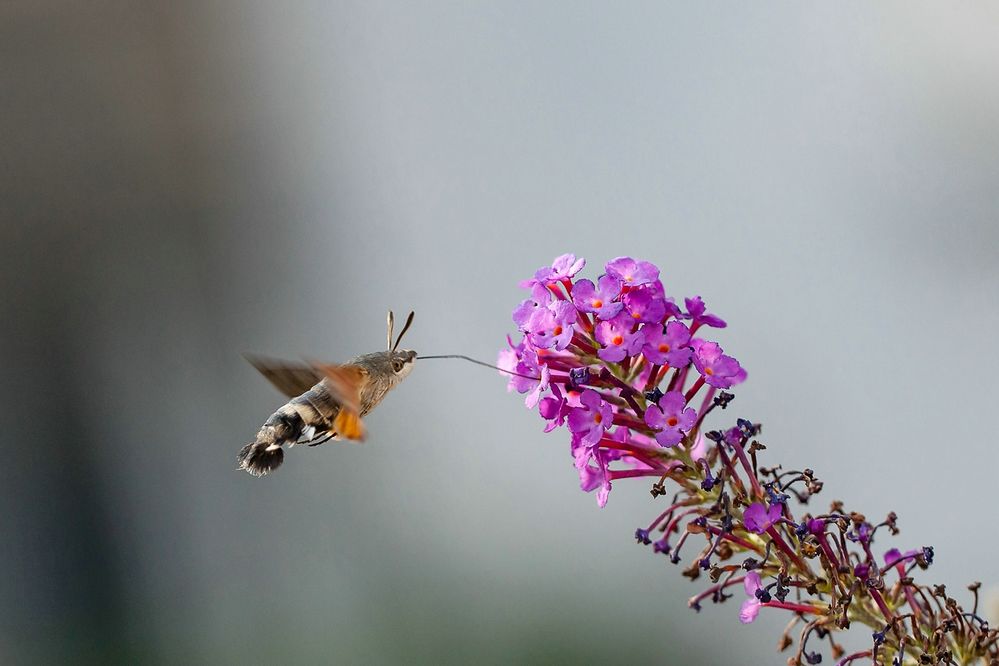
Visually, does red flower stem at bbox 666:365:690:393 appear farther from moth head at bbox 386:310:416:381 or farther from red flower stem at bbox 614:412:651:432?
moth head at bbox 386:310:416:381

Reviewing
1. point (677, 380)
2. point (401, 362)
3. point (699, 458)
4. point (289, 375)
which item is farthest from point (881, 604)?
point (289, 375)

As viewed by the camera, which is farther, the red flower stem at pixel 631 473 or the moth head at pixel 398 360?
the moth head at pixel 398 360

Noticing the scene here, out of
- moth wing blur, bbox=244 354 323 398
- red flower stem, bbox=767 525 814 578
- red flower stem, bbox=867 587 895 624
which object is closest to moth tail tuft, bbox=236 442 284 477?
moth wing blur, bbox=244 354 323 398

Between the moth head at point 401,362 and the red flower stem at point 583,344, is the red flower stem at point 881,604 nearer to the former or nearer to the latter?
the red flower stem at point 583,344

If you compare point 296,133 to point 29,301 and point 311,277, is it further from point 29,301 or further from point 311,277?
point 29,301

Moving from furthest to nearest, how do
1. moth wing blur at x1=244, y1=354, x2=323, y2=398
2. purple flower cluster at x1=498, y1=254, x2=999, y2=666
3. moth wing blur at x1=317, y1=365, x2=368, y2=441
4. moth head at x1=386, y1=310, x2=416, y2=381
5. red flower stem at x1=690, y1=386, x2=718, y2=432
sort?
moth head at x1=386, y1=310, x2=416, y2=381 → moth wing blur at x1=244, y1=354, x2=323, y2=398 → moth wing blur at x1=317, y1=365, x2=368, y2=441 → red flower stem at x1=690, y1=386, x2=718, y2=432 → purple flower cluster at x1=498, y1=254, x2=999, y2=666

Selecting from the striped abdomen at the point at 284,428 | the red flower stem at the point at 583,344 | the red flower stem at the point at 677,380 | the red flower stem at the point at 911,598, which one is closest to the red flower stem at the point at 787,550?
the red flower stem at the point at 911,598

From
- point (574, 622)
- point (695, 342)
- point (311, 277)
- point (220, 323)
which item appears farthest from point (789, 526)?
point (220, 323)
